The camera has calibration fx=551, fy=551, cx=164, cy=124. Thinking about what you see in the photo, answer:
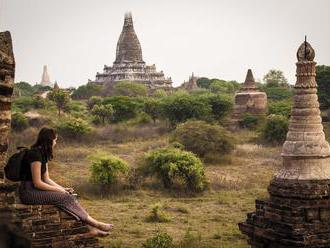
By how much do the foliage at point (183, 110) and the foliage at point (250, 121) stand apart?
2518 millimetres

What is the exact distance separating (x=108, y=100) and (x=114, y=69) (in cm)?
2394

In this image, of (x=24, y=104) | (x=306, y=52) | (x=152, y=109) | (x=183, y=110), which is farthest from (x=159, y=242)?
(x=24, y=104)

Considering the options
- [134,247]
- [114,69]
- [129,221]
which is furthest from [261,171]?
[114,69]

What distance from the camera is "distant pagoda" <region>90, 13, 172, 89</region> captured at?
61719mm

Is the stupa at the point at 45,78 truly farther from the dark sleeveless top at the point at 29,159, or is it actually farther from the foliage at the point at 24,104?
the dark sleeveless top at the point at 29,159

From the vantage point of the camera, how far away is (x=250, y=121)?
35031 mm

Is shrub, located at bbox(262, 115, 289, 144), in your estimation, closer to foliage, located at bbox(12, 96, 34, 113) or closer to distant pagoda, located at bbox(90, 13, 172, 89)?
foliage, located at bbox(12, 96, 34, 113)

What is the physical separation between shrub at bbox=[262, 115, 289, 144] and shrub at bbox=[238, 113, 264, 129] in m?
5.48

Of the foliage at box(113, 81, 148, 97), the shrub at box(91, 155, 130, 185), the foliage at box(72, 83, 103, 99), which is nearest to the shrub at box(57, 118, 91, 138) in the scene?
the shrub at box(91, 155, 130, 185)

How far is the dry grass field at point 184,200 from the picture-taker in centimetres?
1334

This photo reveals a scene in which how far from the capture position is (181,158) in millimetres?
20047

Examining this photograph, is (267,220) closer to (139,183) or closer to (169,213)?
(169,213)

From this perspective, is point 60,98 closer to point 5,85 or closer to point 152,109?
point 152,109

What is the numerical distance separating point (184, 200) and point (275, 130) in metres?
11.4
